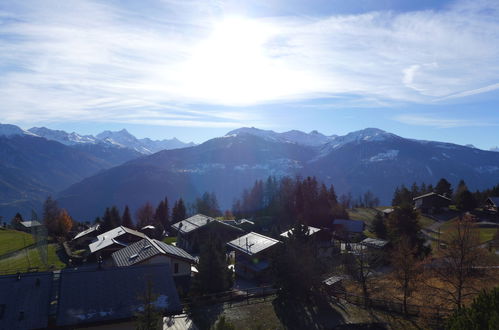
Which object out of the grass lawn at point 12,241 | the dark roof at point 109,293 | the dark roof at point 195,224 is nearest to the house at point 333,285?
the dark roof at point 109,293

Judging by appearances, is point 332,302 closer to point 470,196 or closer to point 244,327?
point 244,327

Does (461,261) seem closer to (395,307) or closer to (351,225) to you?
(395,307)

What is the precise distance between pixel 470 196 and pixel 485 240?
108ft

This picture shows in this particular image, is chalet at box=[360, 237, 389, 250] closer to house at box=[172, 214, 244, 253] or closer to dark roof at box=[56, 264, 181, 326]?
house at box=[172, 214, 244, 253]

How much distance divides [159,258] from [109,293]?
15.4 m

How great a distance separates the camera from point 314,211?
87625 mm

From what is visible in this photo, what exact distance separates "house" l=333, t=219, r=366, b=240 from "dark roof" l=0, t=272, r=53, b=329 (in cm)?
5184

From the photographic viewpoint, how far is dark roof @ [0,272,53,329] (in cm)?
2132

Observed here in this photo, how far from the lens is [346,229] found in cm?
7238

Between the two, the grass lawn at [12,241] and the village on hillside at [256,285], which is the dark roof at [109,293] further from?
the grass lawn at [12,241]

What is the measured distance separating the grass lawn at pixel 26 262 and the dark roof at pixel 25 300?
2929cm

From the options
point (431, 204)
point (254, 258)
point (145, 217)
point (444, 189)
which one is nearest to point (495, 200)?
point (431, 204)

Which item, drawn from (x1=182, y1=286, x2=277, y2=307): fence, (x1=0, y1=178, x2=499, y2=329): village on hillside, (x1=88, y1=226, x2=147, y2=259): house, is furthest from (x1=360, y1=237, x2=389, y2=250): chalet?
(x1=88, y1=226, x2=147, y2=259): house

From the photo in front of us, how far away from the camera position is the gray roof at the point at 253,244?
1881 inches
